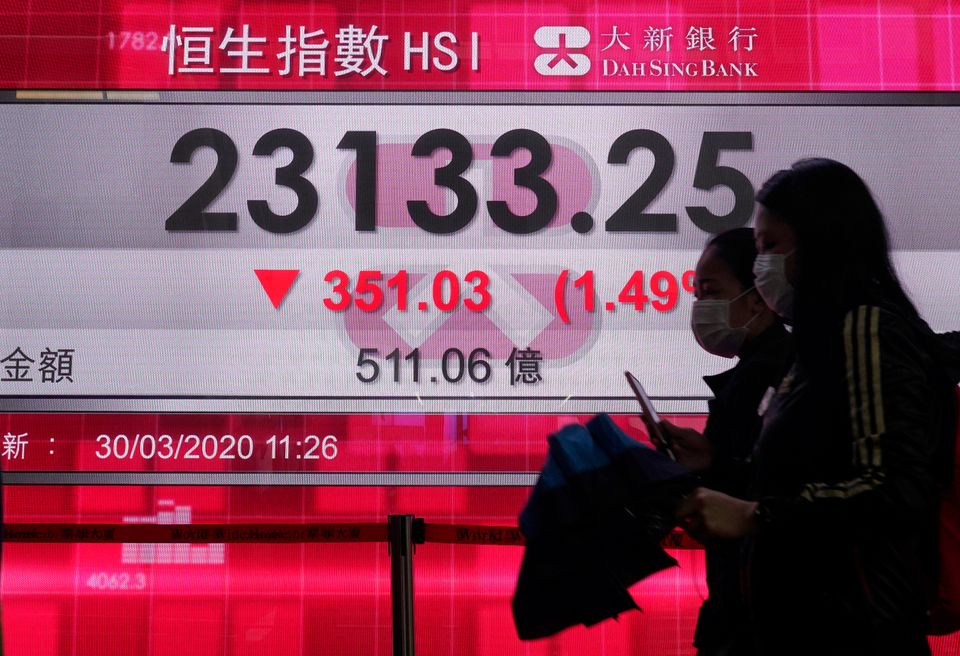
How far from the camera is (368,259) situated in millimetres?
3719

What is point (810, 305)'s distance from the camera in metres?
1.61

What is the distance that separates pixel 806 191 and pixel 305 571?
2617 mm

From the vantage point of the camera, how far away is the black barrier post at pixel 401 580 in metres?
3.29

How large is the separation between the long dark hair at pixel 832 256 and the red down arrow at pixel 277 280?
236 centimetres

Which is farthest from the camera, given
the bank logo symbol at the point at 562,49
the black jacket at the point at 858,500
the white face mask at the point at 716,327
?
the bank logo symbol at the point at 562,49

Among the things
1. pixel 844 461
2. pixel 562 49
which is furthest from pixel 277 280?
pixel 844 461

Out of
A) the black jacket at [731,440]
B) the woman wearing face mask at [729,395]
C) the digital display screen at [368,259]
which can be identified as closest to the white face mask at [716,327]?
the woman wearing face mask at [729,395]

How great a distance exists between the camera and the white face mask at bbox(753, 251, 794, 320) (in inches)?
70.5

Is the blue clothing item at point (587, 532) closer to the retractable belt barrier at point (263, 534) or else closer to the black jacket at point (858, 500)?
the black jacket at point (858, 500)

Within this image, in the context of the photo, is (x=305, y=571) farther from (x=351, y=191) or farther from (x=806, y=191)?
(x=806, y=191)

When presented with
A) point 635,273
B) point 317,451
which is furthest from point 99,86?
point 635,273

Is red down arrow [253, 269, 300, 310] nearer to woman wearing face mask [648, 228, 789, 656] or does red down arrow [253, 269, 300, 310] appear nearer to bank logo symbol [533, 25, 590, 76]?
bank logo symbol [533, 25, 590, 76]

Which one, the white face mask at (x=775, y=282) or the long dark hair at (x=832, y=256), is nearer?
the long dark hair at (x=832, y=256)

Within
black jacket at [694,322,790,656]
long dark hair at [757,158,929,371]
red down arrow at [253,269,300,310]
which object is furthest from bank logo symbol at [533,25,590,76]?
long dark hair at [757,158,929,371]
